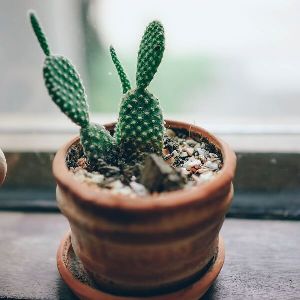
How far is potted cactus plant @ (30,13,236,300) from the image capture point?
1.94ft

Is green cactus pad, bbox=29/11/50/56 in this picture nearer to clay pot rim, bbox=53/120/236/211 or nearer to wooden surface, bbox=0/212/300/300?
clay pot rim, bbox=53/120/236/211

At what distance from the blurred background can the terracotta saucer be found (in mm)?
451

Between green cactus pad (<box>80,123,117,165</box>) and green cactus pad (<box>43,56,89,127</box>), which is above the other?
green cactus pad (<box>43,56,89,127</box>)

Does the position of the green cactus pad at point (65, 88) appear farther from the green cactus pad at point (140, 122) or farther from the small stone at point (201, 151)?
the small stone at point (201, 151)

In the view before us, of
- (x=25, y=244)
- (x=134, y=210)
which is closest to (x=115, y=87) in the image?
(x=25, y=244)

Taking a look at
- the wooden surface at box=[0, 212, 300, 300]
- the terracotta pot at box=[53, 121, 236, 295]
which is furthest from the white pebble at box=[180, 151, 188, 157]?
the wooden surface at box=[0, 212, 300, 300]

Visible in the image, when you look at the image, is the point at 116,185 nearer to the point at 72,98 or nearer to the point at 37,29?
the point at 72,98

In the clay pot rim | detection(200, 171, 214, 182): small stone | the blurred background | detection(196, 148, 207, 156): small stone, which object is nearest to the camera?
the clay pot rim

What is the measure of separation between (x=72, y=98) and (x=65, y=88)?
0.02 m

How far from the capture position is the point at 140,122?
0.72m

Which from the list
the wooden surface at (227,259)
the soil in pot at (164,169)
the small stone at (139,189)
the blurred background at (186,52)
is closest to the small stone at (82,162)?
the soil in pot at (164,169)

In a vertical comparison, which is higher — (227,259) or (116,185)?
(116,185)

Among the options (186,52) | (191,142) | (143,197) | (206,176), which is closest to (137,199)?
(143,197)

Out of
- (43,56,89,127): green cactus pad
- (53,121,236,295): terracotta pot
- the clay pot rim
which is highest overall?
(43,56,89,127): green cactus pad
